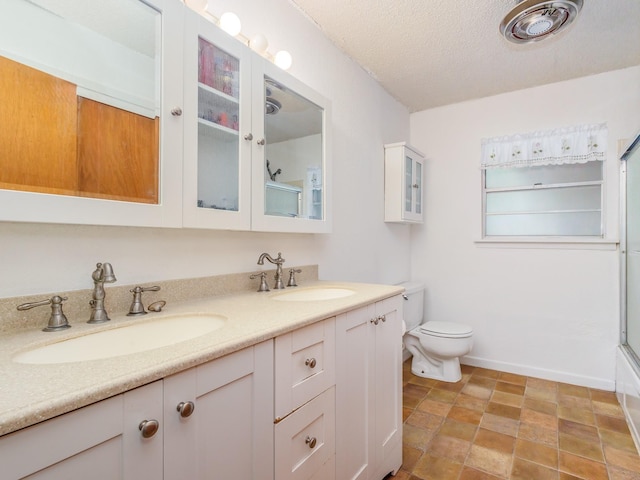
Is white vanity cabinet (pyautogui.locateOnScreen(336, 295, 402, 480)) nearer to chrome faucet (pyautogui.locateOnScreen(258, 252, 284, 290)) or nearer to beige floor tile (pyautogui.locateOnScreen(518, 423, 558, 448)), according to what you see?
chrome faucet (pyautogui.locateOnScreen(258, 252, 284, 290))

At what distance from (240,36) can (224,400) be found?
144 centimetres

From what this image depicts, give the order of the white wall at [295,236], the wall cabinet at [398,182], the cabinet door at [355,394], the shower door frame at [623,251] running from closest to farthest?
the white wall at [295,236] → the cabinet door at [355,394] → the shower door frame at [623,251] → the wall cabinet at [398,182]

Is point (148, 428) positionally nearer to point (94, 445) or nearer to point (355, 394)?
point (94, 445)

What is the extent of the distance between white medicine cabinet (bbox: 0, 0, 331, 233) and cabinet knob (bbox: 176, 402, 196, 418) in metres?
0.54

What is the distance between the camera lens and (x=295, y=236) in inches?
71.3

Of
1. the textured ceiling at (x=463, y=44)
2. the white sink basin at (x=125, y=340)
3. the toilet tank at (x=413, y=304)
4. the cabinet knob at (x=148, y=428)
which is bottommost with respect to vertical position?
the toilet tank at (x=413, y=304)

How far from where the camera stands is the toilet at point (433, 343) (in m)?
2.46

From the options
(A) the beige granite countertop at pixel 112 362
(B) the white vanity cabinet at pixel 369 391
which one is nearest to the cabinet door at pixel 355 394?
(B) the white vanity cabinet at pixel 369 391

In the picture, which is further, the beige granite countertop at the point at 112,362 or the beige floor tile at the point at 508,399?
the beige floor tile at the point at 508,399

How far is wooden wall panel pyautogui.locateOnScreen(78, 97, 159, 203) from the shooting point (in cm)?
92

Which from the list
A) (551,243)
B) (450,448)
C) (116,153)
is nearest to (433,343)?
(450,448)

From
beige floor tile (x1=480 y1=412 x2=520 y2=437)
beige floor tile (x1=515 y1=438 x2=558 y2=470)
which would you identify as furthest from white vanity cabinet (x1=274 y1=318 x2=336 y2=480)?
beige floor tile (x1=480 y1=412 x2=520 y2=437)

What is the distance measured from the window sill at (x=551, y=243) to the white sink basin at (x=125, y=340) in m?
2.56

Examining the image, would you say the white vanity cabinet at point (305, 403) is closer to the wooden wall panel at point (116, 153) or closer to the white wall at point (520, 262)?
the wooden wall panel at point (116, 153)
